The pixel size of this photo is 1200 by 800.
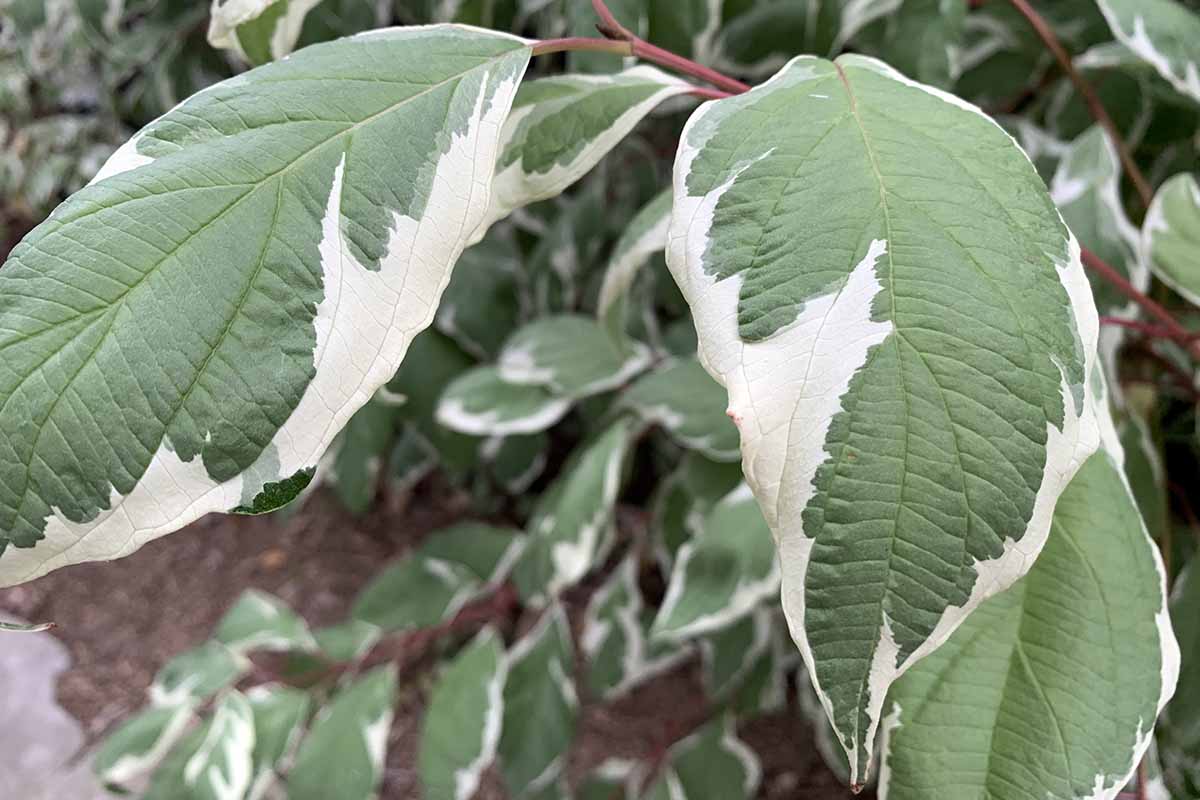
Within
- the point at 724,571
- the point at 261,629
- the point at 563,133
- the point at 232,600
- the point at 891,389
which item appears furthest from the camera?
the point at 232,600

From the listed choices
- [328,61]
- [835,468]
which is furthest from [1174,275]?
[328,61]

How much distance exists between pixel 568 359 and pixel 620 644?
35cm

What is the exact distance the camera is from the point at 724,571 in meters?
Answer: 0.77

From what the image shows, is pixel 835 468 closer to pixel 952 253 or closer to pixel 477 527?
pixel 952 253

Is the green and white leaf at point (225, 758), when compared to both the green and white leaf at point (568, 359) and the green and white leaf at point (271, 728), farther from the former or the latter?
the green and white leaf at point (568, 359)

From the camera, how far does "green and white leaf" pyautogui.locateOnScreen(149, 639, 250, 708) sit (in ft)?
3.51

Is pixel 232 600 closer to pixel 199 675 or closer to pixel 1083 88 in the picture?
pixel 199 675

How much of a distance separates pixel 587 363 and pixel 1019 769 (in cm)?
68

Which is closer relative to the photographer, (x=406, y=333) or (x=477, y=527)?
Result: (x=406, y=333)

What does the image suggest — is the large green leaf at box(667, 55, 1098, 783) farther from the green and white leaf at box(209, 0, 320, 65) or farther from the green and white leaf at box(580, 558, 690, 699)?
the green and white leaf at box(580, 558, 690, 699)

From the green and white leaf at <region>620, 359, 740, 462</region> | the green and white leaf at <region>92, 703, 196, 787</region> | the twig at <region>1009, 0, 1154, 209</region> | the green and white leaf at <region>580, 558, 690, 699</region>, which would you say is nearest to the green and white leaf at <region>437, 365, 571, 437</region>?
the green and white leaf at <region>620, 359, 740, 462</region>

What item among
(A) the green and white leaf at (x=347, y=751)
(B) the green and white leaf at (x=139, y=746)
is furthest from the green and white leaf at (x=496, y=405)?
(B) the green and white leaf at (x=139, y=746)

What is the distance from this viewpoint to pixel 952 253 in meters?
0.33

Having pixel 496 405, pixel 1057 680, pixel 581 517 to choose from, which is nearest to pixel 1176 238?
pixel 1057 680
